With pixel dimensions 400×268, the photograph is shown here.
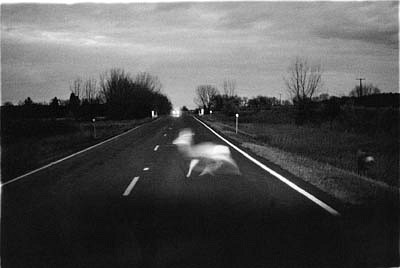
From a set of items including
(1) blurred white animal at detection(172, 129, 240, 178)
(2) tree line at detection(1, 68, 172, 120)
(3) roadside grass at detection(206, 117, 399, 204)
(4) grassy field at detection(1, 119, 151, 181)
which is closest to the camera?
(3) roadside grass at detection(206, 117, 399, 204)

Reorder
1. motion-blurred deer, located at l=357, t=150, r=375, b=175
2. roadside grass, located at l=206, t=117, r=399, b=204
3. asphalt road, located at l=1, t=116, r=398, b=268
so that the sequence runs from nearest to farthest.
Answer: asphalt road, located at l=1, t=116, r=398, b=268 → roadside grass, located at l=206, t=117, r=399, b=204 → motion-blurred deer, located at l=357, t=150, r=375, b=175

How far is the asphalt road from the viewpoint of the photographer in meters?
4.13

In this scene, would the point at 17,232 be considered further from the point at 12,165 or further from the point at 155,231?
the point at 12,165

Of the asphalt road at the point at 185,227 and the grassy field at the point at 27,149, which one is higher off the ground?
the grassy field at the point at 27,149

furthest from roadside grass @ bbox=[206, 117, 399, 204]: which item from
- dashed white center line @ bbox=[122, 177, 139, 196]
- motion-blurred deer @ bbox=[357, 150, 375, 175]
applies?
dashed white center line @ bbox=[122, 177, 139, 196]

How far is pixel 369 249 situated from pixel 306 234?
804 millimetres

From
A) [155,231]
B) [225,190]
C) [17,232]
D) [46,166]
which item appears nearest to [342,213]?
[225,190]

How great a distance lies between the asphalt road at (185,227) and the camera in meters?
4.13

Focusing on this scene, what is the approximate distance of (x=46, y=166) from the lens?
1100 centimetres

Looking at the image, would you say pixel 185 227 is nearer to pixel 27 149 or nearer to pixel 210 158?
pixel 210 158

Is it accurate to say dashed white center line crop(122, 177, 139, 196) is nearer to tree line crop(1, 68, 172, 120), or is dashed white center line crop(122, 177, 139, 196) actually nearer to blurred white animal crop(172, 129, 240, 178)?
blurred white animal crop(172, 129, 240, 178)

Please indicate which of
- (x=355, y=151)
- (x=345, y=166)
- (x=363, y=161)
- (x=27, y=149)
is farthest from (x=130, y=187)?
(x=355, y=151)

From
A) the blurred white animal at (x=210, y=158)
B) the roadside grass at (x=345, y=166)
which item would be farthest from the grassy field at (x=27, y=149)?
the roadside grass at (x=345, y=166)

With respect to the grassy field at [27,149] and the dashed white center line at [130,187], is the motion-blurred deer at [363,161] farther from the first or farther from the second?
the grassy field at [27,149]
